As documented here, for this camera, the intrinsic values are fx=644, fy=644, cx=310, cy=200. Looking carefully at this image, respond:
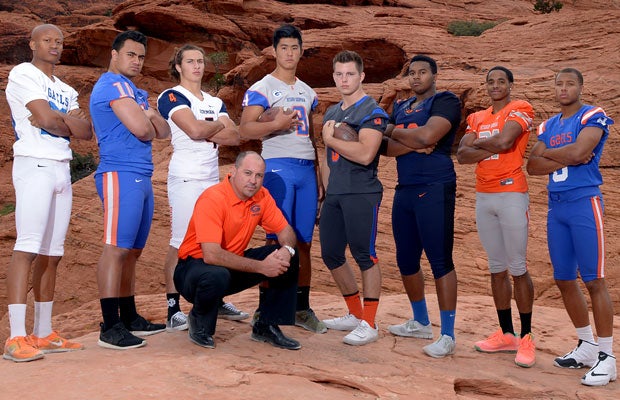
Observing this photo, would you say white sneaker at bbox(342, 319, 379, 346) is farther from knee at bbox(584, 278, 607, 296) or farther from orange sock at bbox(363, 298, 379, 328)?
knee at bbox(584, 278, 607, 296)

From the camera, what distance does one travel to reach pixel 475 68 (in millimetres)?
13898

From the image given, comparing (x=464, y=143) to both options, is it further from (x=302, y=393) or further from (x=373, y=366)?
(x=302, y=393)

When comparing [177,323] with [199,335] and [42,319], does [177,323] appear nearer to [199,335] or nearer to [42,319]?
[199,335]

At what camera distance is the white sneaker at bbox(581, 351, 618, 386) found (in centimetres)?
477

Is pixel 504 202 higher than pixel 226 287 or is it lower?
higher

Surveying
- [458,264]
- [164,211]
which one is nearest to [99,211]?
[164,211]

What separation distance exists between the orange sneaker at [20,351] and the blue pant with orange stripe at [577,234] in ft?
13.3

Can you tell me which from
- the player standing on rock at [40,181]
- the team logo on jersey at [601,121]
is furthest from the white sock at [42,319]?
the team logo on jersey at [601,121]

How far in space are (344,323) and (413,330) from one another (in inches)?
24.6

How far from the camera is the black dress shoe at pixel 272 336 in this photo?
506 centimetres

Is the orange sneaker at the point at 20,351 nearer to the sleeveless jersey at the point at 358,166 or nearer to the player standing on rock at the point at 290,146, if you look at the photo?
the player standing on rock at the point at 290,146

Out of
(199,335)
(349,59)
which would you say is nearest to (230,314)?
(199,335)

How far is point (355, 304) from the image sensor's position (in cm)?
589

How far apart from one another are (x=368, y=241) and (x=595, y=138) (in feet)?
6.52
